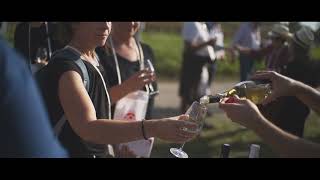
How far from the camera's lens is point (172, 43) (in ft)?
47.9

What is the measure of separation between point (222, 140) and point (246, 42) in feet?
5.59

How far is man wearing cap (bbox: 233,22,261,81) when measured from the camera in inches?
302

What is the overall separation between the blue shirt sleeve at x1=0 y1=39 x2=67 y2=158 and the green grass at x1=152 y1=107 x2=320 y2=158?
3.43 m

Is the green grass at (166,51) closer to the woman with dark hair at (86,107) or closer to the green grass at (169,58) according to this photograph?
the green grass at (169,58)

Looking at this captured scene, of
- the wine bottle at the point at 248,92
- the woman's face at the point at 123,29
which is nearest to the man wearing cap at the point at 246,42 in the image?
the woman's face at the point at 123,29

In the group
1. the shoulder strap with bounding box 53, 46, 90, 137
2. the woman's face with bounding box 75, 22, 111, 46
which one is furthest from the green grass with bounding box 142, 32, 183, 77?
the shoulder strap with bounding box 53, 46, 90, 137

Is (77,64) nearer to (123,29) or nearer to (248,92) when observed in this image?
(248,92)

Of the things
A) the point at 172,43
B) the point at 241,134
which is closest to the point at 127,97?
the point at 241,134

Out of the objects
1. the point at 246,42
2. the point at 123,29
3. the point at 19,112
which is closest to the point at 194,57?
the point at 246,42

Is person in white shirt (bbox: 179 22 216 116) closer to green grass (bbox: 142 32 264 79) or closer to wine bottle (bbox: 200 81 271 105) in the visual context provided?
green grass (bbox: 142 32 264 79)

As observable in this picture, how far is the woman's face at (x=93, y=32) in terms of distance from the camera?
2740mm

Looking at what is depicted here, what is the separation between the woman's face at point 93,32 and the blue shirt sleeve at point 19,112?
1.18 m
